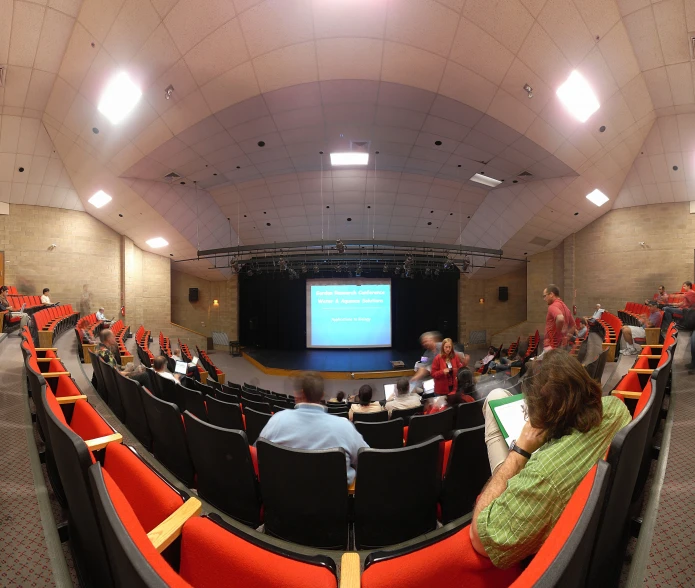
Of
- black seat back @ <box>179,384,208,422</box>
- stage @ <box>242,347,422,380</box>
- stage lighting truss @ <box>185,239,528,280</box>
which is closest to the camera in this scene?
black seat back @ <box>179,384,208,422</box>

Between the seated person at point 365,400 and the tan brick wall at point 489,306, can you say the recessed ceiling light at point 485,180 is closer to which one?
the tan brick wall at point 489,306

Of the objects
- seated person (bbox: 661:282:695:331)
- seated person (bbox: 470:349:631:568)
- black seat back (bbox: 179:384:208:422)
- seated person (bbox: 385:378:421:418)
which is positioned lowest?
seated person (bbox: 385:378:421:418)

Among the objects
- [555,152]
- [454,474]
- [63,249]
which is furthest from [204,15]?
[63,249]

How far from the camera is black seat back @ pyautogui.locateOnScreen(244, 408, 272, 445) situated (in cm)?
300

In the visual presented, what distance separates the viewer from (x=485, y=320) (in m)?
18.0

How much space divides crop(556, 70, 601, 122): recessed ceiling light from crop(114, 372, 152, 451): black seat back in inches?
333

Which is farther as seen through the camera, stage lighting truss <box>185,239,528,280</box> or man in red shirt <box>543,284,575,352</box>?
stage lighting truss <box>185,239,528,280</box>

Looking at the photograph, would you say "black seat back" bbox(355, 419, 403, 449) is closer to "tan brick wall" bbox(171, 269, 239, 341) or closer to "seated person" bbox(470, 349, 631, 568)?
"seated person" bbox(470, 349, 631, 568)

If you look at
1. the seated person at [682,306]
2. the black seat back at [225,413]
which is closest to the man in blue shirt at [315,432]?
the black seat back at [225,413]

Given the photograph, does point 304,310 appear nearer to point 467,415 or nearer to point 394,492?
point 467,415

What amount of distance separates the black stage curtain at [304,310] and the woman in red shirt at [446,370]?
42.2ft

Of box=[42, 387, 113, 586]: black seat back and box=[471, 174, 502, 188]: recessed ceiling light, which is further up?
box=[471, 174, 502, 188]: recessed ceiling light

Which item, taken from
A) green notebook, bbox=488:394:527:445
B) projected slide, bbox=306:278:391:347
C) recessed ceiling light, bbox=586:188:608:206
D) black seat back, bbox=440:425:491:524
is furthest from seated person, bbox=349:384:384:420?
projected slide, bbox=306:278:391:347

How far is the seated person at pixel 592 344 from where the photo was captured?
18.3 feet
